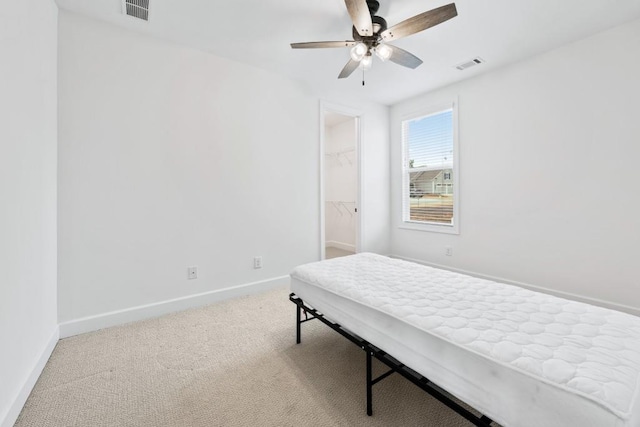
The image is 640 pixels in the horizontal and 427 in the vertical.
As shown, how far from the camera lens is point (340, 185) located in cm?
569

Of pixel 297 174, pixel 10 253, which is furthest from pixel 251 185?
pixel 10 253

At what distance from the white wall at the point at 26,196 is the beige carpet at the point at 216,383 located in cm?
22

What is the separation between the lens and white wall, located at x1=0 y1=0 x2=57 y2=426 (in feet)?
4.27

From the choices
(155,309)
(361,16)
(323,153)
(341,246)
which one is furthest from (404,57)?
(341,246)

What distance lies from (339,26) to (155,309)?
119 inches

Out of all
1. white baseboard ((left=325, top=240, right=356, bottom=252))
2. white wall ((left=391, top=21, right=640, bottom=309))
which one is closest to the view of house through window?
white wall ((left=391, top=21, right=640, bottom=309))

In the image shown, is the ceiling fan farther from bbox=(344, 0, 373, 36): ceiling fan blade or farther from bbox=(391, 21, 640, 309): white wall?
bbox=(391, 21, 640, 309): white wall

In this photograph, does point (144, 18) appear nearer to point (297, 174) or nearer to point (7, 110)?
point (7, 110)

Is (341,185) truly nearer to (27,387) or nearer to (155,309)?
(155,309)

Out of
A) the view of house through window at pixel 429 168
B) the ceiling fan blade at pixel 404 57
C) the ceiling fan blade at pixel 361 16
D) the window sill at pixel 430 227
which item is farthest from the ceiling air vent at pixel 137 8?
the window sill at pixel 430 227

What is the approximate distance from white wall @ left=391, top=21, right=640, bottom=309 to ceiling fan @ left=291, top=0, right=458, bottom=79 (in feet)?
5.11

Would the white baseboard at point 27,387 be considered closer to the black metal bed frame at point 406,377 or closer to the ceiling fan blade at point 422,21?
the black metal bed frame at point 406,377

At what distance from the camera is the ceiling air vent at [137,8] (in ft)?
6.80

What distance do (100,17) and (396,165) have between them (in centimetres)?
385
